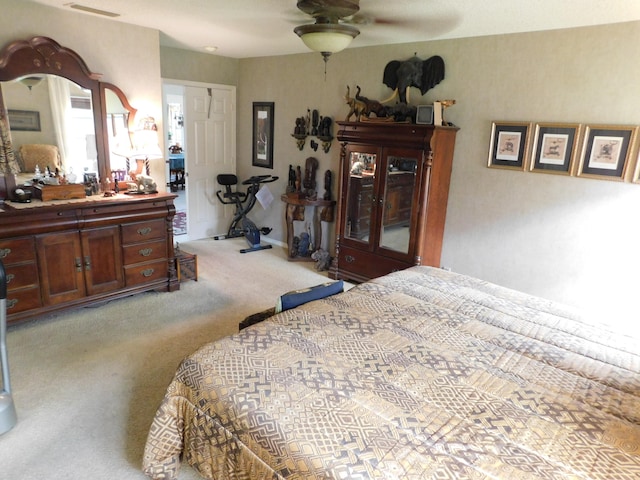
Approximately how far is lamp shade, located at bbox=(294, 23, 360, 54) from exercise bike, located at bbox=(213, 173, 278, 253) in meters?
2.88

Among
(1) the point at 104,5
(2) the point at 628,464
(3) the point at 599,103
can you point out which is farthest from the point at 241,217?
(2) the point at 628,464

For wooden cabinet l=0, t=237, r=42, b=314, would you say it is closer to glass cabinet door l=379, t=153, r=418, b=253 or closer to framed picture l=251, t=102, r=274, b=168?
glass cabinet door l=379, t=153, r=418, b=253

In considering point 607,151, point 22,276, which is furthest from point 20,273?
point 607,151

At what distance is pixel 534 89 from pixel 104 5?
11.5 ft

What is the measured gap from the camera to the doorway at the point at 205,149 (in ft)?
18.4

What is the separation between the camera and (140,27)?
403cm

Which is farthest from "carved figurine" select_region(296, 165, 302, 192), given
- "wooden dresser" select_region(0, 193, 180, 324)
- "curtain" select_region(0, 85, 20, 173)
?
"curtain" select_region(0, 85, 20, 173)

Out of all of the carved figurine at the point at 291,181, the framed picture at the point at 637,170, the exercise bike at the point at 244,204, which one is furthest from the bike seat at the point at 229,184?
the framed picture at the point at 637,170

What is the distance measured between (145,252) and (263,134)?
8.54 feet

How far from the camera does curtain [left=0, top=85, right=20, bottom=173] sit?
132 inches

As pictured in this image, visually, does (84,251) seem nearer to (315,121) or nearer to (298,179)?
(298,179)

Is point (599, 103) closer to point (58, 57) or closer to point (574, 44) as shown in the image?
point (574, 44)

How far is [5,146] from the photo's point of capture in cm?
339

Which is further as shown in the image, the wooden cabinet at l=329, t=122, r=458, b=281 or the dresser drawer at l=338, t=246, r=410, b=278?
the dresser drawer at l=338, t=246, r=410, b=278
